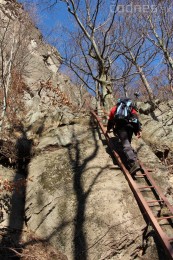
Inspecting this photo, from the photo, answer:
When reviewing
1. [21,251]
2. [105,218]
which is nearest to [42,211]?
[21,251]

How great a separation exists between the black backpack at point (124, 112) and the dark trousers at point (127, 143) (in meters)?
0.26

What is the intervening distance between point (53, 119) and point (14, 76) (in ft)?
26.3

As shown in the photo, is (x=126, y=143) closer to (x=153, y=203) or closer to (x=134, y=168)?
(x=134, y=168)

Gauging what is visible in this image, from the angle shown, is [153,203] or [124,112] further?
[124,112]

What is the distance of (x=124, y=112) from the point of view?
6.89 meters

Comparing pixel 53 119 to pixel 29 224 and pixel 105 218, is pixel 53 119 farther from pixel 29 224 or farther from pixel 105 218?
pixel 105 218

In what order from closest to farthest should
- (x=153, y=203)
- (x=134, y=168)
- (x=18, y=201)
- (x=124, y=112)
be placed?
(x=153, y=203)
(x=134, y=168)
(x=18, y=201)
(x=124, y=112)

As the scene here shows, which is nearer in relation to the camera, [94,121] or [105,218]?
[105,218]

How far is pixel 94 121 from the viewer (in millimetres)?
9867

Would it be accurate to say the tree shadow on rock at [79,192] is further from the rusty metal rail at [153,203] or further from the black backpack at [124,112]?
the black backpack at [124,112]

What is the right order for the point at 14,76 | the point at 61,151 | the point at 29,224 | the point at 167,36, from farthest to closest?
the point at 14,76
the point at 167,36
the point at 61,151
the point at 29,224

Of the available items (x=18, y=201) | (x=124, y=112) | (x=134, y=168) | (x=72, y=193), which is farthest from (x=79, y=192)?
(x=124, y=112)

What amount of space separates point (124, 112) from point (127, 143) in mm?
796

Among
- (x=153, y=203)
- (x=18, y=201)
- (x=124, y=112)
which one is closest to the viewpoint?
(x=153, y=203)
